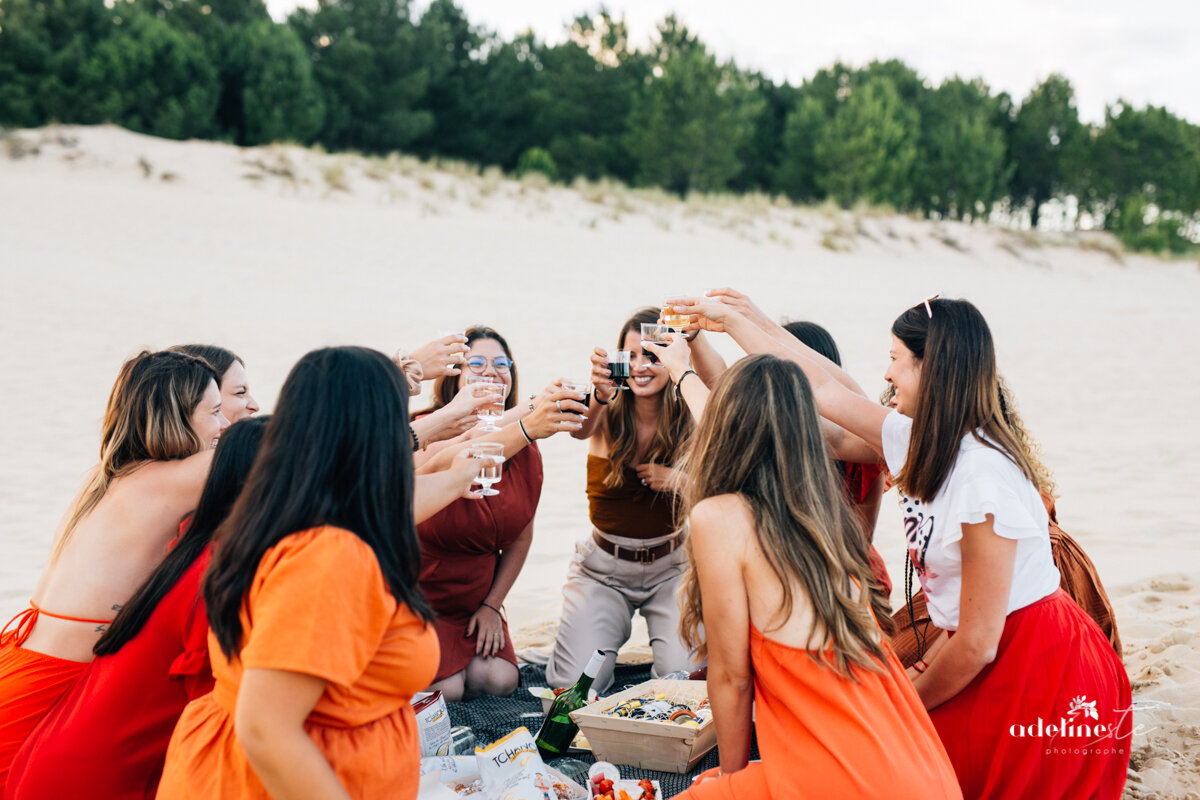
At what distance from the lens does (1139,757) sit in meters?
3.87

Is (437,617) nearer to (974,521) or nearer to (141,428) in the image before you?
(141,428)

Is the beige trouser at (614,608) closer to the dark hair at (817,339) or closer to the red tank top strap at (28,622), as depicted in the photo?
the dark hair at (817,339)

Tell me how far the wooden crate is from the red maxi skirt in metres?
1.05

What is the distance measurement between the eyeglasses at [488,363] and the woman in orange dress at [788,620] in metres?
2.34

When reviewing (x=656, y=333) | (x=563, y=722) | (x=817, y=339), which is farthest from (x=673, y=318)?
(x=563, y=722)

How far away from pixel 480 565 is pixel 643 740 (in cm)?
145

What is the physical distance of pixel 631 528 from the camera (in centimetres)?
504

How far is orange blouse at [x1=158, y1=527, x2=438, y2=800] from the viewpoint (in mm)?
1955

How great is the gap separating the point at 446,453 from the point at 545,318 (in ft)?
42.6

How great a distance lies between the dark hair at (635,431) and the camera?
502 cm

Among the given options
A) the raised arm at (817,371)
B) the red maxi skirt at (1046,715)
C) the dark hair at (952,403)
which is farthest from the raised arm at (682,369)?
the red maxi skirt at (1046,715)

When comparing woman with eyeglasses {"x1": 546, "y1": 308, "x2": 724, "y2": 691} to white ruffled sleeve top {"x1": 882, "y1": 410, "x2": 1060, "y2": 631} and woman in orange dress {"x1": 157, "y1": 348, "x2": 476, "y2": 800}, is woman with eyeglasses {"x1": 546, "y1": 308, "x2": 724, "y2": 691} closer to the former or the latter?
white ruffled sleeve top {"x1": 882, "y1": 410, "x2": 1060, "y2": 631}

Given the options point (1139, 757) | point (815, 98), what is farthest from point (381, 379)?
point (815, 98)

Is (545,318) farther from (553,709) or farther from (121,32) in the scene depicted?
(121,32)
